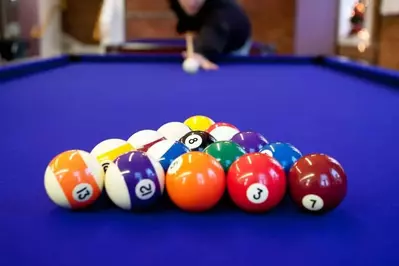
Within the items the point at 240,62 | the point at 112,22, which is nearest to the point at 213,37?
the point at 240,62

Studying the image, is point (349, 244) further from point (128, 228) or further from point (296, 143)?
point (296, 143)

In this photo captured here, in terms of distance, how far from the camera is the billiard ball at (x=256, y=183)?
78 cm

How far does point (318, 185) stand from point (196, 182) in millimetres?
183

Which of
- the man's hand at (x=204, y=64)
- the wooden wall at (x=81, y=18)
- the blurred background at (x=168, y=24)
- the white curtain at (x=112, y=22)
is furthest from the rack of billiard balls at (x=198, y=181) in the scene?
the wooden wall at (x=81, y=18)

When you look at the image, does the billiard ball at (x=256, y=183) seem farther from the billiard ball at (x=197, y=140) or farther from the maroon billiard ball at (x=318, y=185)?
the billiard ball at (x=197, y=140)

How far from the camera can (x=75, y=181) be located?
31.9 inches

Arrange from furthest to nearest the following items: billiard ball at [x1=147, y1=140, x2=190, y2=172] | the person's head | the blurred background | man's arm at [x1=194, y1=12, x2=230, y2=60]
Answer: the blurred background, the person's head, man's arm at [x1=194, y1=12, x2=230, y2=60], billiard ball at [x1=147, y1=140, x2=190, y2=172]

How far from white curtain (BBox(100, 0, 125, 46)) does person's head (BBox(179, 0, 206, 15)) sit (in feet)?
7.67

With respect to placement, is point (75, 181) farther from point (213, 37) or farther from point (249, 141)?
point (213, 37)

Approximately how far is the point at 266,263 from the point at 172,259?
11cm

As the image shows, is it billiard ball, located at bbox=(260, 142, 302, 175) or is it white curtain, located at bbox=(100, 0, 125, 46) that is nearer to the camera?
billiard ball, located at bbox=(260, 142, 302, 175)

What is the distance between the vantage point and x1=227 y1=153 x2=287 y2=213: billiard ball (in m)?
0.78

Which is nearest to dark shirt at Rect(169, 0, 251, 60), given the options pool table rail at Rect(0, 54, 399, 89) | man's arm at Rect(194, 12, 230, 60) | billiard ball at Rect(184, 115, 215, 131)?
man's arm at Rect(194, 12, 230, 60)

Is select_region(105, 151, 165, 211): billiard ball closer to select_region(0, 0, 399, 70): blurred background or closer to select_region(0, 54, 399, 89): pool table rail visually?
select_region(0, 54, 399, 89): pool table rail
